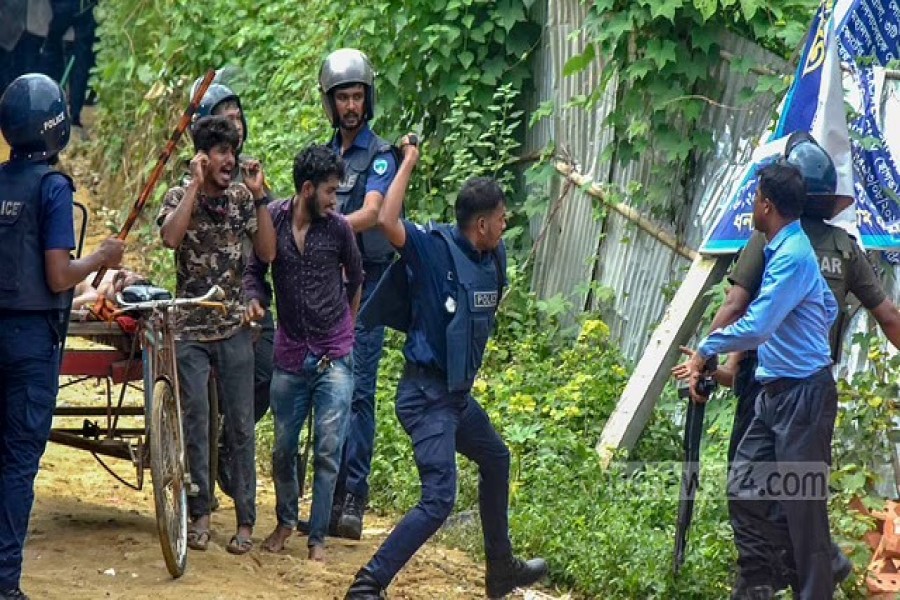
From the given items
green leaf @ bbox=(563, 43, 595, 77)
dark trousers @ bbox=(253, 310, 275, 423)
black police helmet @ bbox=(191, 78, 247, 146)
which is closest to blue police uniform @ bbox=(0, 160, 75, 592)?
black police helmet @ bbox=(191, 78, 247, 146)

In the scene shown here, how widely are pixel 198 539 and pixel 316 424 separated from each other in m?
0.73

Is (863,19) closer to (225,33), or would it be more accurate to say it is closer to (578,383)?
(578,383)

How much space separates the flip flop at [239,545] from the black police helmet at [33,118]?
78.6 inches

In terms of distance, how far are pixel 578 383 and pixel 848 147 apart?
2457mm

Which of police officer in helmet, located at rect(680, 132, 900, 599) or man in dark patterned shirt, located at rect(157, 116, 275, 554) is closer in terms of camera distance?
police officer in helmet, located at rect(680, 132, 900, 599)

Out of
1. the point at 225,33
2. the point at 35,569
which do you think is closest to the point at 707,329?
the point at 35,569

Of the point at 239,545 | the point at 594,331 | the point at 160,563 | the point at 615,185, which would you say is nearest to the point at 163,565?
the point at 160,563

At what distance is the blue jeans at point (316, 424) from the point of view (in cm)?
732

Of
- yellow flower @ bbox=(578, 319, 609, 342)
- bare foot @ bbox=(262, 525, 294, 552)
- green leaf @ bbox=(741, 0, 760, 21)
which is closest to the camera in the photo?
bare foot @ bbox=(262, 525, 294, 552)

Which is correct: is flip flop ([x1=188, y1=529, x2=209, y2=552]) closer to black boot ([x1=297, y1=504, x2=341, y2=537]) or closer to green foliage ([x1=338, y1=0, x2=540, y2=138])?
black boot ([x1=297, y1=504, x2=341, y2=537])

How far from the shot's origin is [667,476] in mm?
8125

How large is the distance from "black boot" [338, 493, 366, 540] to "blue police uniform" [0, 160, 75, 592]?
192 cm

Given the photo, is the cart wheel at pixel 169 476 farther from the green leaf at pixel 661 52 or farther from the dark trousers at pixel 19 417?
the green leaf at pixel 661 52

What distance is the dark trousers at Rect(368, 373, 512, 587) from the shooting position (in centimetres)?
653
